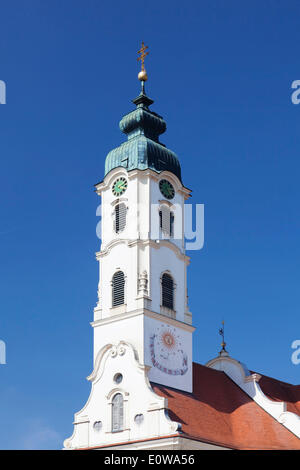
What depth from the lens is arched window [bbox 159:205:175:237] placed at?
163 feet

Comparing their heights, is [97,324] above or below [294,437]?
above

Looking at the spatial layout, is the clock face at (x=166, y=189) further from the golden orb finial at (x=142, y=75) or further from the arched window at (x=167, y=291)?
the golden orb finial at (x=142, y=75)

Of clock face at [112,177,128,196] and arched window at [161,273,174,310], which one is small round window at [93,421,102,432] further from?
clock face at [112,177,128,196]

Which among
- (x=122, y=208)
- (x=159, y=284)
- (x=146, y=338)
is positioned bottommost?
(x=146, y=338)

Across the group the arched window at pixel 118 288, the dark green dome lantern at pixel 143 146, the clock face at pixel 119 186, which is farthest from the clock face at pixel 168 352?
the dark green dome lantern at pixel 143 146

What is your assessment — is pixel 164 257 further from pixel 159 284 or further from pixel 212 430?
pixel 212 430

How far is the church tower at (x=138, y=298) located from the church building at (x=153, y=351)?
6 cm

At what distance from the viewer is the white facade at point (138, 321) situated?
145ft

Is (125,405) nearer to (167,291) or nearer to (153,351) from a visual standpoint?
(153,351)

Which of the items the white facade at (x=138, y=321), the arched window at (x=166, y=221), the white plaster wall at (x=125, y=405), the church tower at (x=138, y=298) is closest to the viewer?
the white plaster wall at (x=125, y=405)
